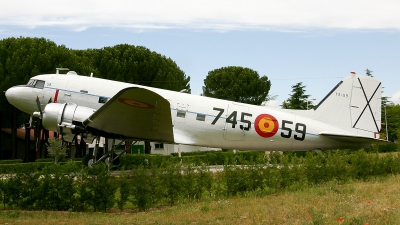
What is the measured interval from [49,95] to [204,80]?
152 feet

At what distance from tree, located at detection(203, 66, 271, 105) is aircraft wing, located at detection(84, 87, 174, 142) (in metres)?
40.3

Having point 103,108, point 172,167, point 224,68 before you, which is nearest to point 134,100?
point 103,108

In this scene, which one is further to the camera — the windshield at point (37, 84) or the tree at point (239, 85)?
the tree at point (239, 85)

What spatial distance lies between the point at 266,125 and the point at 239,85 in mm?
39844

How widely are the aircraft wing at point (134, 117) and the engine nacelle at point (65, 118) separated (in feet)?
1.55

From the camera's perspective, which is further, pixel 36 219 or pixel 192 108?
pixel 192 108

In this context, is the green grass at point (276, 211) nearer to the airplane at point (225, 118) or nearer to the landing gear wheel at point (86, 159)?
the airplane at point (225, 118)

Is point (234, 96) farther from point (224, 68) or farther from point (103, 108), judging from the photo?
point (103, 108)

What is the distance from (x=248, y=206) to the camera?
1152 cm

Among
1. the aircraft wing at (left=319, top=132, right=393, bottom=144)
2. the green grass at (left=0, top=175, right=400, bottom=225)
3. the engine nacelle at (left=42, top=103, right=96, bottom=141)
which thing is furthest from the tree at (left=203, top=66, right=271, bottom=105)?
the green grass at (left=0, top=175, right=400, bottom=225)

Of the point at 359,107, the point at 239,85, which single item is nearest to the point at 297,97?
the point at 239,85

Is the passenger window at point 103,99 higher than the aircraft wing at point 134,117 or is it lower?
higher

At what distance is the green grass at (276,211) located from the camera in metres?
9.79

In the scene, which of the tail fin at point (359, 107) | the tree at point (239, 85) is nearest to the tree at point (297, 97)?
the tree at point (239, 85)
